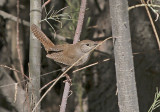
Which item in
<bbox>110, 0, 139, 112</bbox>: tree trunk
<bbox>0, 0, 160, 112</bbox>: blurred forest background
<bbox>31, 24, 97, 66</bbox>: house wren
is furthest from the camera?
<bbox>0, 0, 160, 112</bbox>: blurred forest background

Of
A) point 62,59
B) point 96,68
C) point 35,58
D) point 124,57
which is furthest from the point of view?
point 96,68

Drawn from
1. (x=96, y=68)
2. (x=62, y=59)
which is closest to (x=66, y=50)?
(x=62, y=59)

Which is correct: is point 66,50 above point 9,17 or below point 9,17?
below

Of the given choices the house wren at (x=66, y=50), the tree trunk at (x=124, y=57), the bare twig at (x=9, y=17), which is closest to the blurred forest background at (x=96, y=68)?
the bare twig at (x=9, y=17)

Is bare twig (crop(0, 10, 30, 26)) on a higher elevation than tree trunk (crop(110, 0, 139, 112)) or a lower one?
higher

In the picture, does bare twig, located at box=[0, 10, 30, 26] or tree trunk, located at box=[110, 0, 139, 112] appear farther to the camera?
Answer: bare twig, located at box=[0, 10, 30, 26]

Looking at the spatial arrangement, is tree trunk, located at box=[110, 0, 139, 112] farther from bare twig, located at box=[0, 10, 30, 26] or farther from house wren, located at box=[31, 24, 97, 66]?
bare twig, located at box=[0, 10, 30, 26]

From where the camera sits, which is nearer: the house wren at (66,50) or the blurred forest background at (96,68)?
the house wren at (66,50)

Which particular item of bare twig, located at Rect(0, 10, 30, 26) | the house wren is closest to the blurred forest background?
bare twig, located at Rect(0, 10, 30, 26)

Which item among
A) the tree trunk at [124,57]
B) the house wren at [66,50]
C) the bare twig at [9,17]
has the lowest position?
the tree trunk at [124,57]

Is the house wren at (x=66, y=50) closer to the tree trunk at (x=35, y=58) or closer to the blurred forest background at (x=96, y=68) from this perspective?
the blurred forest background at (x=96, y=68)

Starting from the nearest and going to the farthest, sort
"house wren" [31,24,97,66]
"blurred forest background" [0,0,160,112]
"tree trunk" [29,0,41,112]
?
"tree trunk" [29,0,41,112]
"house wren" [31,24,97,66]
"blurred forest background" [0,0,160,112]

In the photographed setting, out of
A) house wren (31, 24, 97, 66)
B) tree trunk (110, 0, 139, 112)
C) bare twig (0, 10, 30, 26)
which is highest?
bare twig (0, 10, 30, 26)

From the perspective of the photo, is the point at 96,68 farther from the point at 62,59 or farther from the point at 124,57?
the point at 124,57
